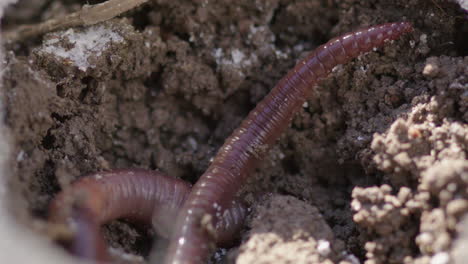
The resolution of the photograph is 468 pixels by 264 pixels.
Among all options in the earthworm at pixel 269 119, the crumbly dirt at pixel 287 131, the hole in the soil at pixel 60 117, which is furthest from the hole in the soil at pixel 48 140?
the earthworm at pixel 269 119

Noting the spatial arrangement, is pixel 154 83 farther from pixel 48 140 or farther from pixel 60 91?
pixel 48 140

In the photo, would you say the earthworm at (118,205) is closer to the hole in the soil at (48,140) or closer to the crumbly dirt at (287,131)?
the crumbly dirt at (287,131)

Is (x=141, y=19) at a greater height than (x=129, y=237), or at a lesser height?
greater

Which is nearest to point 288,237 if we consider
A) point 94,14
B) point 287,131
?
point 287,131

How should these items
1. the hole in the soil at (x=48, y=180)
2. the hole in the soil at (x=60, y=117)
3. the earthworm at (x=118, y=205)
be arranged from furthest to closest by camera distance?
the hole in the soil at (x=60, y=117), the hole in the soil at (x=48, y=180), the earthworm at (x=118, y=205)

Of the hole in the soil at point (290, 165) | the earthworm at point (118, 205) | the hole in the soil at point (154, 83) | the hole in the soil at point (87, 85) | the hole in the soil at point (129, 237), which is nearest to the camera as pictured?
the earthworm at point (118, 205)

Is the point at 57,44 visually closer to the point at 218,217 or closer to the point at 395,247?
the point at 218,217

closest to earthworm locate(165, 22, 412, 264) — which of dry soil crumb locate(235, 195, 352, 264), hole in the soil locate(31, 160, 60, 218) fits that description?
dry soil crumb locate(235, 195, 352, 264)

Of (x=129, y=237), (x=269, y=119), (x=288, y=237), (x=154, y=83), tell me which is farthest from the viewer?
(x=154, y=83)
